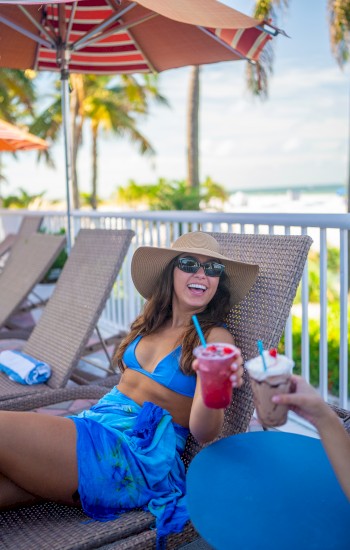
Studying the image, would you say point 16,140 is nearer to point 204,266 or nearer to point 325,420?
point 204,266

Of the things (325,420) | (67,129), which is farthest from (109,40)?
(325,420)

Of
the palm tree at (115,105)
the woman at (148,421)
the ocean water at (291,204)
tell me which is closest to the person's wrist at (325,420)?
the woman at (148,421)

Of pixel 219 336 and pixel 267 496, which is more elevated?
pixel 219 336

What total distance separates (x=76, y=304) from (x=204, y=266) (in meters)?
1.72

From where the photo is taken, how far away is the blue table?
116 centimetres

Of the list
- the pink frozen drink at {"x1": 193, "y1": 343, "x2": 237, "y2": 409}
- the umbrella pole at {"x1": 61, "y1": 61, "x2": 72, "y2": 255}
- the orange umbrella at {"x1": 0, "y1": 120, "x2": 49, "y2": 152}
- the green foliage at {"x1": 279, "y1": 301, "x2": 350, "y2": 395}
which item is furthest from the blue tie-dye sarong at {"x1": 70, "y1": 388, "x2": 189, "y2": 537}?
the orange umbrella at {"x1": 0, "y1": 120, "x2": 49, "y2": 152}

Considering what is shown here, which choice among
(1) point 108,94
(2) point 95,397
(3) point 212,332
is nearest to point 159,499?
(3) point 212,332

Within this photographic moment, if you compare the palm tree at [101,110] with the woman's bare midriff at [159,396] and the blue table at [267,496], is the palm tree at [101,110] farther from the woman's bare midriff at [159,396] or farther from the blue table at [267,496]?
the blue table at [267,496]

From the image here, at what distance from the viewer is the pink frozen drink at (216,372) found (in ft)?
4.12

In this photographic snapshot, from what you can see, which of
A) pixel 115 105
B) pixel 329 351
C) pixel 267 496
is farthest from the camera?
pixel 115 105

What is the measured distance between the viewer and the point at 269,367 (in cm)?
121

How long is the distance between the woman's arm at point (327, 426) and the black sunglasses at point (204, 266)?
89 centimetres

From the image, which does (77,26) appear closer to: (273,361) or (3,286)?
(3,286)

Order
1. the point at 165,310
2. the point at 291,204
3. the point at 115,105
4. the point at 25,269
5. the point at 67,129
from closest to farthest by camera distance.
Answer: the point at 165,310 < the point at 67,129 < the point at 25,269 < the point at 115,105 < the point at 291,204
